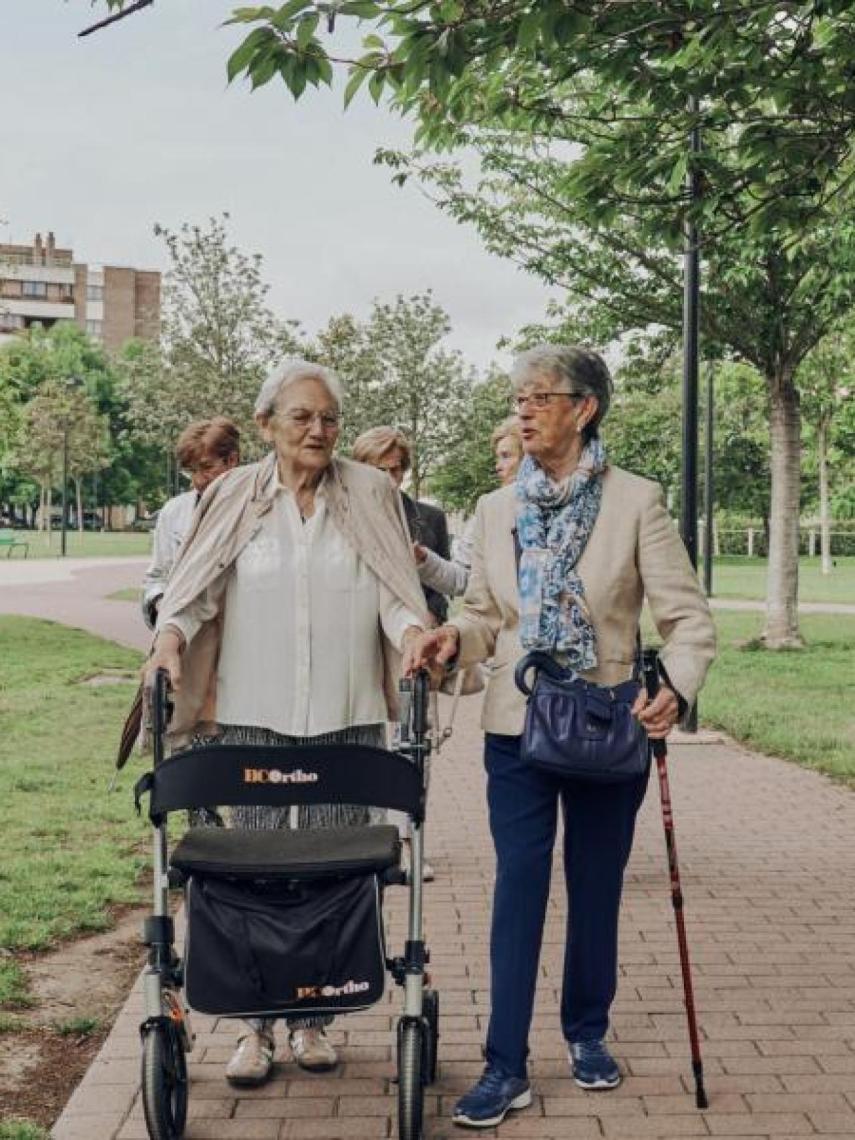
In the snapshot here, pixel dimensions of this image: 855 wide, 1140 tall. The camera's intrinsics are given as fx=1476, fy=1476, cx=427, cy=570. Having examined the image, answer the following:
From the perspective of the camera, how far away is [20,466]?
2709 inches

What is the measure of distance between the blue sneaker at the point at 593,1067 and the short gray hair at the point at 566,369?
1779 mm

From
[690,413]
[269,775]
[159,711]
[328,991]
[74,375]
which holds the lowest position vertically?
[328,991]

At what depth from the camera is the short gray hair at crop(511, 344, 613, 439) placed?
4.00 metres

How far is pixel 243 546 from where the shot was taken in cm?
424

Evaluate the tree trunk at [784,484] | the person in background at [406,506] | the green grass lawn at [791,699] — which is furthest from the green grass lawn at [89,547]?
the person in background at [406,506]

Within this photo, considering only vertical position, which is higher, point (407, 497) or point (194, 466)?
point (194, 466)

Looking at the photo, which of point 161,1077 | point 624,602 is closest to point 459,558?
point 624,602

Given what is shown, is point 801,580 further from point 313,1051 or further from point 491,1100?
point 491,1100

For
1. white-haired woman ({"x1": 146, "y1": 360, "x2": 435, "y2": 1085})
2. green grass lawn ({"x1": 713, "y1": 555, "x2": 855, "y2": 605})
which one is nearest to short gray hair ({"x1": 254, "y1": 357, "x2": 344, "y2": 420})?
white-haired woman ({"x1": 146, "y1": 360, "x2": 435, "y2": 1085})

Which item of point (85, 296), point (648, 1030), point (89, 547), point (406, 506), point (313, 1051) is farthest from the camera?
point (85, 296)

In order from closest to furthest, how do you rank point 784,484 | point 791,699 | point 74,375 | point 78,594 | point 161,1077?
point 161,1077, point 791,699, point 784,484, point 78,594, point 74,375

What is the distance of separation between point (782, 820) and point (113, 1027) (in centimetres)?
493

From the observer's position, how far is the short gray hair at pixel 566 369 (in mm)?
4004

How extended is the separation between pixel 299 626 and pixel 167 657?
0.38 m
